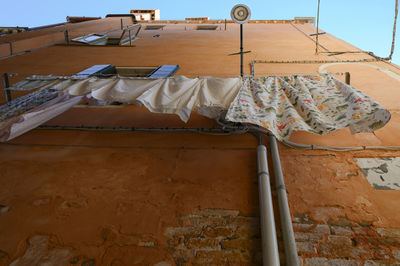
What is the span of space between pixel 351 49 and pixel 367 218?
11.0m

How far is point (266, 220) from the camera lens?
11.1ft

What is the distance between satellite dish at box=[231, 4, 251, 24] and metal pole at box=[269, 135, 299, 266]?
257 cm

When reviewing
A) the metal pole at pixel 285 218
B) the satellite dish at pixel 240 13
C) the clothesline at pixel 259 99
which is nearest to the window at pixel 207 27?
the satellite dish at pixel 240 13

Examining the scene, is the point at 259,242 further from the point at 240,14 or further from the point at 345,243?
the point at 240,14

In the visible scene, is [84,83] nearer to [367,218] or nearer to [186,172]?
[186,172]

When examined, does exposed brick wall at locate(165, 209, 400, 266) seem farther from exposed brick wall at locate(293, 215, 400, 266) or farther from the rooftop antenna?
the rooftop antenna

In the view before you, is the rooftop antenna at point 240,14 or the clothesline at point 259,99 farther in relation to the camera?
the rooftop antenna at point 240,14

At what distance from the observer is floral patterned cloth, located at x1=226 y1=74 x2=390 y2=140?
3.66m

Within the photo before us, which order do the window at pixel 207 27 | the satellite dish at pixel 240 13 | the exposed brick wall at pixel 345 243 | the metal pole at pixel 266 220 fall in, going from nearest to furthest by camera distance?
the metal pole at pixel 266 220, the exposed brick wall at pixel 345 243, the satellite dish at pixel 240 13, the window at pixel 207 27

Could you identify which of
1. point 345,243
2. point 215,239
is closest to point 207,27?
point 215,239

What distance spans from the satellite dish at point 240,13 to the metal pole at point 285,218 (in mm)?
2572

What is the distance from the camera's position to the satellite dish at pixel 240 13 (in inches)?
216

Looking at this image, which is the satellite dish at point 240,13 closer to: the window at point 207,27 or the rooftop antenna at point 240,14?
the rooftop antenna at point 240,14

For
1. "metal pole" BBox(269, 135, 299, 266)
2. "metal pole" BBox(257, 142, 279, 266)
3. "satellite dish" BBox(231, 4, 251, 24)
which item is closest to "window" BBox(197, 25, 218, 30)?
"satellite dish" BBox(231, 4, 251, 24)
